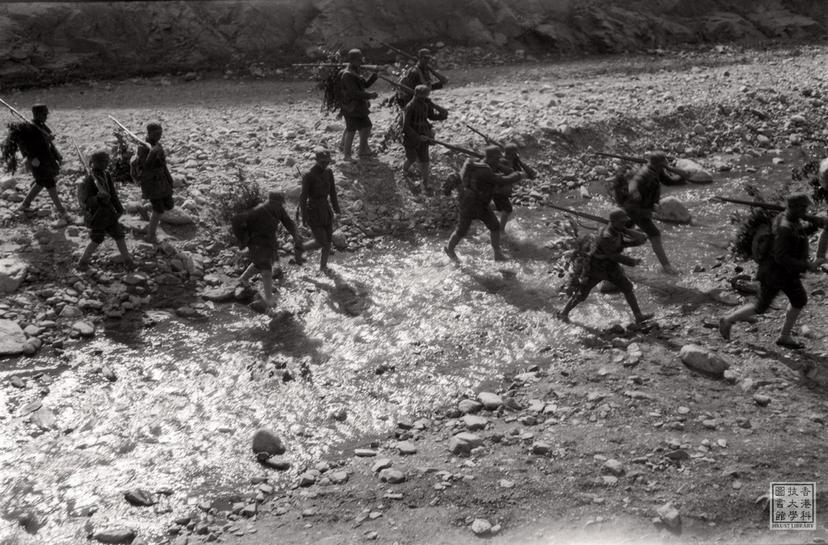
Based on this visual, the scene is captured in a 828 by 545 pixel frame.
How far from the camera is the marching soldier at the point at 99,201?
9.29 meters

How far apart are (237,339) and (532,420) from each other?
354 centimetres

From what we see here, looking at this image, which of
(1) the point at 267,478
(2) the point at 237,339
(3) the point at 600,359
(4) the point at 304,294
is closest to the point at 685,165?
(3) the point at 600,359

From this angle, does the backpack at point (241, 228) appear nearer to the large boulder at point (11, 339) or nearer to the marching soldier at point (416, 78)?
the large boulder at point (11, 339)

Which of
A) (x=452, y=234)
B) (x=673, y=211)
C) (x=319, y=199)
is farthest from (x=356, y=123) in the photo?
(x=673, y=211)

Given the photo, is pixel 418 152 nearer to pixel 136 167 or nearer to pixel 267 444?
pixel 136 167

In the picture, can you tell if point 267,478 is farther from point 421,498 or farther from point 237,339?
point 237,339

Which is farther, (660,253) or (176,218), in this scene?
(176,218)

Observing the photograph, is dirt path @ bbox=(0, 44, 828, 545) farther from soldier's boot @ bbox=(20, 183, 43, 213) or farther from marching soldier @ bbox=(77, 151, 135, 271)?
marching soldier @ bbox=(77, 151, 135, 271)

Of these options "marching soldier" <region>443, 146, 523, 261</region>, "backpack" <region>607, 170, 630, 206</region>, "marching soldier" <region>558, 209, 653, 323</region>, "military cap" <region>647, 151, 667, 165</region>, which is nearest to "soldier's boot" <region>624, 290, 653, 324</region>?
"marching soldier" <region>558, 209, 653, 323</region>

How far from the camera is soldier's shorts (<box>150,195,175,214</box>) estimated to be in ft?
33.3

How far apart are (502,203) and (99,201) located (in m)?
5.01

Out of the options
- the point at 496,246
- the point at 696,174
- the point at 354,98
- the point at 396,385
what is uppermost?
the point at 354,98

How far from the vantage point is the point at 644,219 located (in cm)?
970

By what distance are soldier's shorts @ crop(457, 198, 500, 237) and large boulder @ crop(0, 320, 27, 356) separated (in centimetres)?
520
